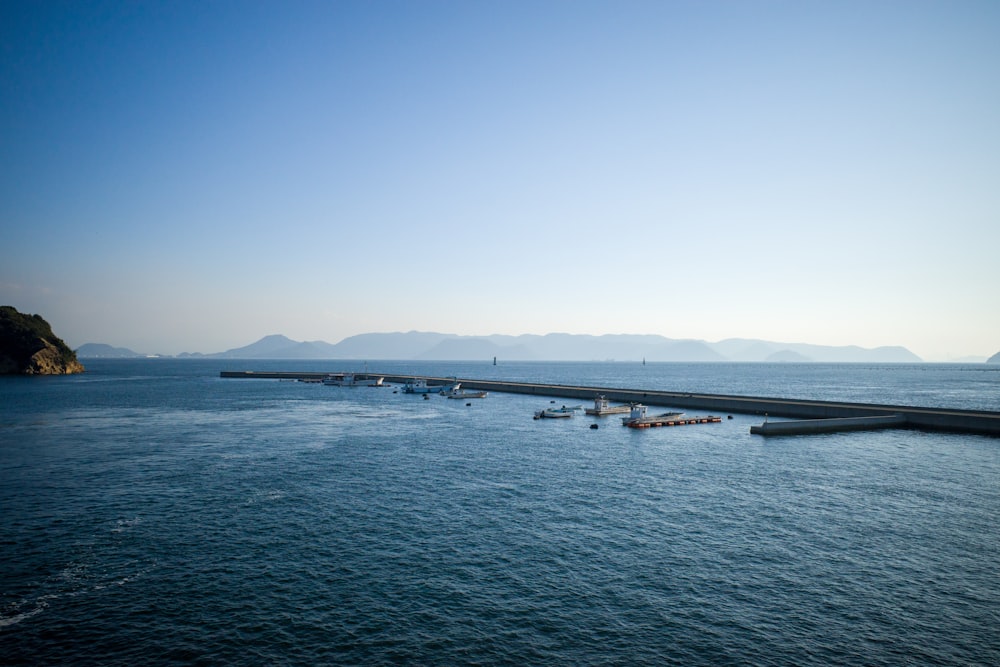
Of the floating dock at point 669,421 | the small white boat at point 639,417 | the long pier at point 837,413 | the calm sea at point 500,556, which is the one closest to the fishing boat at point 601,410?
the small white boat at point 639,417

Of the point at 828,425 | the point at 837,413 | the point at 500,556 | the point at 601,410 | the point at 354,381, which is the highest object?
the point at 354,381

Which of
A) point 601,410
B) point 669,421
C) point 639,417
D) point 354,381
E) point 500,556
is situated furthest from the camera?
point 354,381

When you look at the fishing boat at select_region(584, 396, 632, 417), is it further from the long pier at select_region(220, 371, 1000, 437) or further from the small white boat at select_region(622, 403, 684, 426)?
the long pier at select_region(220, 371, 1000, 437)

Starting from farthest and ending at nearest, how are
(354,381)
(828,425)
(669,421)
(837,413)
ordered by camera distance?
(354,381)
(669,421)
(837,413)
(828,425)

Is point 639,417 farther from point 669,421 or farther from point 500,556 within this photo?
point 500,556

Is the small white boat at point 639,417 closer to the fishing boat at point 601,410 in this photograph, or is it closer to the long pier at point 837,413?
the fishing boat at point 601,410

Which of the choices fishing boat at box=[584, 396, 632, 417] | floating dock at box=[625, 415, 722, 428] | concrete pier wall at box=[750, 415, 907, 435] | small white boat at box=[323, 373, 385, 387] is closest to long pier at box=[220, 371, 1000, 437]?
concrete pier wall at box=[750, 415, 907, 435]

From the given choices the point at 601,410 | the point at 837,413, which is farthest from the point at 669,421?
the point at 837,413

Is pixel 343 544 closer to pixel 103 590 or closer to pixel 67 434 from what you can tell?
pixel 103 590

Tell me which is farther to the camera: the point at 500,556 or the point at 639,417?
the point at 639,417
